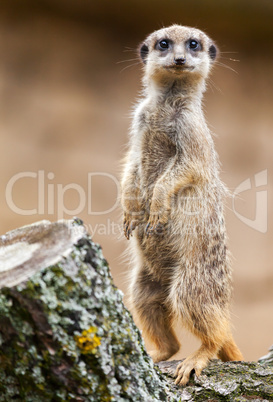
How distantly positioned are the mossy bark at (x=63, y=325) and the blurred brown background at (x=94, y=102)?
3.09 meters

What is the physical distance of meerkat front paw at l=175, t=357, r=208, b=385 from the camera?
2340 millimetres

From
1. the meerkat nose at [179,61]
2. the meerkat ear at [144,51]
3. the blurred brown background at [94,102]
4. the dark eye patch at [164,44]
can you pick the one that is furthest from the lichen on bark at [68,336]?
the blurred brown background at [94,102]

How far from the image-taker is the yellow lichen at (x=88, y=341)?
5.02ft

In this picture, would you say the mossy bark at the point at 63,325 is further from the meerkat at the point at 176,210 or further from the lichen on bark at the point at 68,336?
the meerkat at the point at 176,210

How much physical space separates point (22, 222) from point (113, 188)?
102cm

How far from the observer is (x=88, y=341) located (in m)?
1.54

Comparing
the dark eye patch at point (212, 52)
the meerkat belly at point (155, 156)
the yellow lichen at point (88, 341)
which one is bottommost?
the yellow lichen at point (88, 341)

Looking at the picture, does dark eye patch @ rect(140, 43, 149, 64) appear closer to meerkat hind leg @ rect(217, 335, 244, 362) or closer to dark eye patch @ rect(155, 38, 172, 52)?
dark eye patch @ rect(155, 38, 172, 52)

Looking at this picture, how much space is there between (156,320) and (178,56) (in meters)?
1.47

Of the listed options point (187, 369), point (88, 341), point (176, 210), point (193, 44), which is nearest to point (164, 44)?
point (193, 44)

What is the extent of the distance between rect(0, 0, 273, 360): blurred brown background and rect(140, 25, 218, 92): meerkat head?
195 cm

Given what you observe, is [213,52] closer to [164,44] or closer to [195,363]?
[164,44]

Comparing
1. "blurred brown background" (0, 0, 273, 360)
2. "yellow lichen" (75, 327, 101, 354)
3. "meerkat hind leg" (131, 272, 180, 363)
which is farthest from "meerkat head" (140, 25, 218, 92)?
"blurred brown background" (0, 0, 273, 360)

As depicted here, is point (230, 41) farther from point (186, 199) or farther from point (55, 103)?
point (186, 199)
